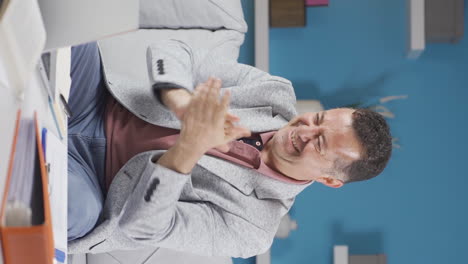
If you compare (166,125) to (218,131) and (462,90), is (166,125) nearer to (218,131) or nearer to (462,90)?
(218,131)

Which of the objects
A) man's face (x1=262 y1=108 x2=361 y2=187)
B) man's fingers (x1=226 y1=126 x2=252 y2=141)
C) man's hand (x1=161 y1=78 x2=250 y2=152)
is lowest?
man's face (x1=262 y1=108 x2=361 y2=187)

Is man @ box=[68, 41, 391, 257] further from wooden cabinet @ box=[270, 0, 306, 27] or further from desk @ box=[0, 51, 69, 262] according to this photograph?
wooden cabinet @ box=[270, 0, 306, 27]

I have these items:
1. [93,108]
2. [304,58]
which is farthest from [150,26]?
[304,58]

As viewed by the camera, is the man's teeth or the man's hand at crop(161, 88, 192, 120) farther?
the man's teeth

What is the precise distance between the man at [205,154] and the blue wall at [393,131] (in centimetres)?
79

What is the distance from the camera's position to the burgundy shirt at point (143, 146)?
1413 millimetres

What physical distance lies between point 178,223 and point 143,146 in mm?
253

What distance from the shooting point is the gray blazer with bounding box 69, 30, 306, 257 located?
3.87 ft

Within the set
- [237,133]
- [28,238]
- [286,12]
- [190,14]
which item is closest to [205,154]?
[237,133]

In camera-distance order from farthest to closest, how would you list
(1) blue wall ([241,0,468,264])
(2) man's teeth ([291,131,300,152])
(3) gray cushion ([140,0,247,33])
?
(1) blue wall ([241,0,468,264])
(3) gray cushion ([140,0,247,33])
(2) man's teeth ([291,131,300,152])

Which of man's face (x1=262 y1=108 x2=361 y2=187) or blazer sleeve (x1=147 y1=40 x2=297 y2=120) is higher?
blazer sleeve (x1=147 y1=40 x2=297 y2=120)

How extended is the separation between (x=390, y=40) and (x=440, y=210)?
0.76 meters

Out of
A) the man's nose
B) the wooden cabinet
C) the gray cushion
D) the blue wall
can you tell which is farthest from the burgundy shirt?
the wooden cabinet

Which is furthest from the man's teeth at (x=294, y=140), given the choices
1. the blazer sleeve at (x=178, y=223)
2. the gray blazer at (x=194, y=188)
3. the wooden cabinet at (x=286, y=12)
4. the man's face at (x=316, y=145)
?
the wooden cabinet at (x=286, y=12)
